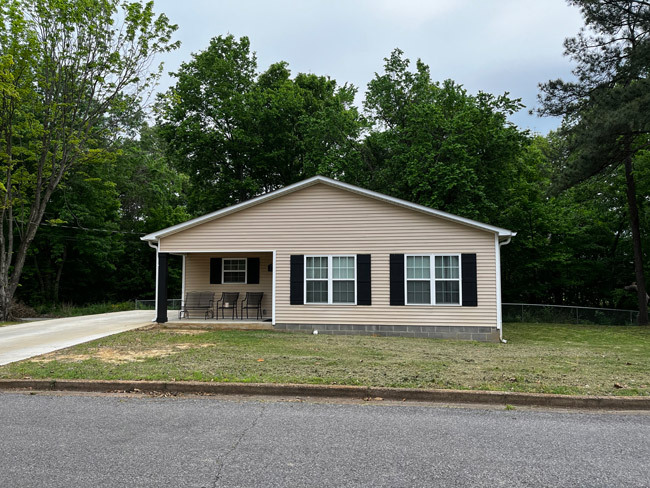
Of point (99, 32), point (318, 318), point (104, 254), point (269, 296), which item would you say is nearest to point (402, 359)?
point (318, 318)

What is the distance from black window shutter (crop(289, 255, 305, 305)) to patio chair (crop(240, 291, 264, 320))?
6.36 ft

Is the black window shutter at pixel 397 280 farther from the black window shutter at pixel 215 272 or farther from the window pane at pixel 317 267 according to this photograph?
the black window shutter at pixel 215 272

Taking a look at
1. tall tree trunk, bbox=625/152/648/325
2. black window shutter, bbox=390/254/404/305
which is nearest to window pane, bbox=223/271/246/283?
black window shutter, bbox=390/254/404/305

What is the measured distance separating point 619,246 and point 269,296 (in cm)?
1899

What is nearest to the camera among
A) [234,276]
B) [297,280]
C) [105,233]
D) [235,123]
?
[297,280]

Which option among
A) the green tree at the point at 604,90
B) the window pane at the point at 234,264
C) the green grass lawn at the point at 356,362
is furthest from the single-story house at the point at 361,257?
the green tree at the point at 604,90

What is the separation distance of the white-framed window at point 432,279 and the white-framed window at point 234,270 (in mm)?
5577

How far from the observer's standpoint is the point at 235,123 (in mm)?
27484

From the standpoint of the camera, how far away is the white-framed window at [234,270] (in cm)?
1553

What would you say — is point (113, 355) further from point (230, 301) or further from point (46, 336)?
point (230, 301)

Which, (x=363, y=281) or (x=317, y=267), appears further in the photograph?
(x=317, y=267)

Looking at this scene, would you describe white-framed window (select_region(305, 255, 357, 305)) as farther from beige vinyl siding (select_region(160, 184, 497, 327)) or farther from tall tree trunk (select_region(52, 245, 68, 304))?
tall tree trunk (select_region(52, 245, 68, 304))

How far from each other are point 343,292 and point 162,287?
17.9ft

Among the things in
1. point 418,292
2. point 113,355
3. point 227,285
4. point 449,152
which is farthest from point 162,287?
point 449,152
